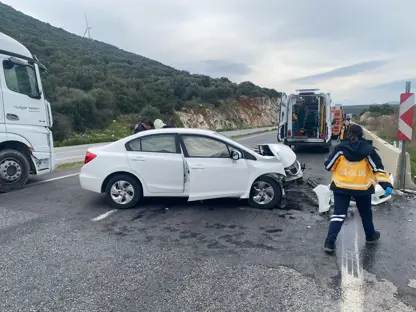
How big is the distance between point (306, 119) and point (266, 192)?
10.5m

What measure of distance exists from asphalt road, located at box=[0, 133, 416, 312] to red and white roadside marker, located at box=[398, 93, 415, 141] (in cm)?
154

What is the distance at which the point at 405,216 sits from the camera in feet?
19.8

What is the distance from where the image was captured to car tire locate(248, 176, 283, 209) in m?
6.39

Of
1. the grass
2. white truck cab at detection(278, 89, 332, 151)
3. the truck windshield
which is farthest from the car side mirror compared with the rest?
the grass

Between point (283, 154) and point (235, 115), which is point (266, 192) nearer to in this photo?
point (283, 154)

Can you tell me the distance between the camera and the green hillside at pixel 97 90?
28.7 meters

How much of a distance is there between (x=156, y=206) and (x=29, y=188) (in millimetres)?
3645

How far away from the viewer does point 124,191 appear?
21.4 ft

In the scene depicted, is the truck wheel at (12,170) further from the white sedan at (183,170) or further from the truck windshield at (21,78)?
the white sedan at (183,170)

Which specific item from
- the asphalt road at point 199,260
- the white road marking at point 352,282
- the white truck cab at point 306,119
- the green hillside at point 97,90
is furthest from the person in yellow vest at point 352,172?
the green hillside at point 97,90

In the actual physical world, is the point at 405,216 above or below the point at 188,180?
below

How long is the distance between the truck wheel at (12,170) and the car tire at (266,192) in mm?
5253

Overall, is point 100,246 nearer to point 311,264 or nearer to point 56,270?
point 56,270

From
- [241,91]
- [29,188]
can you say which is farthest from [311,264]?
[241,91]
